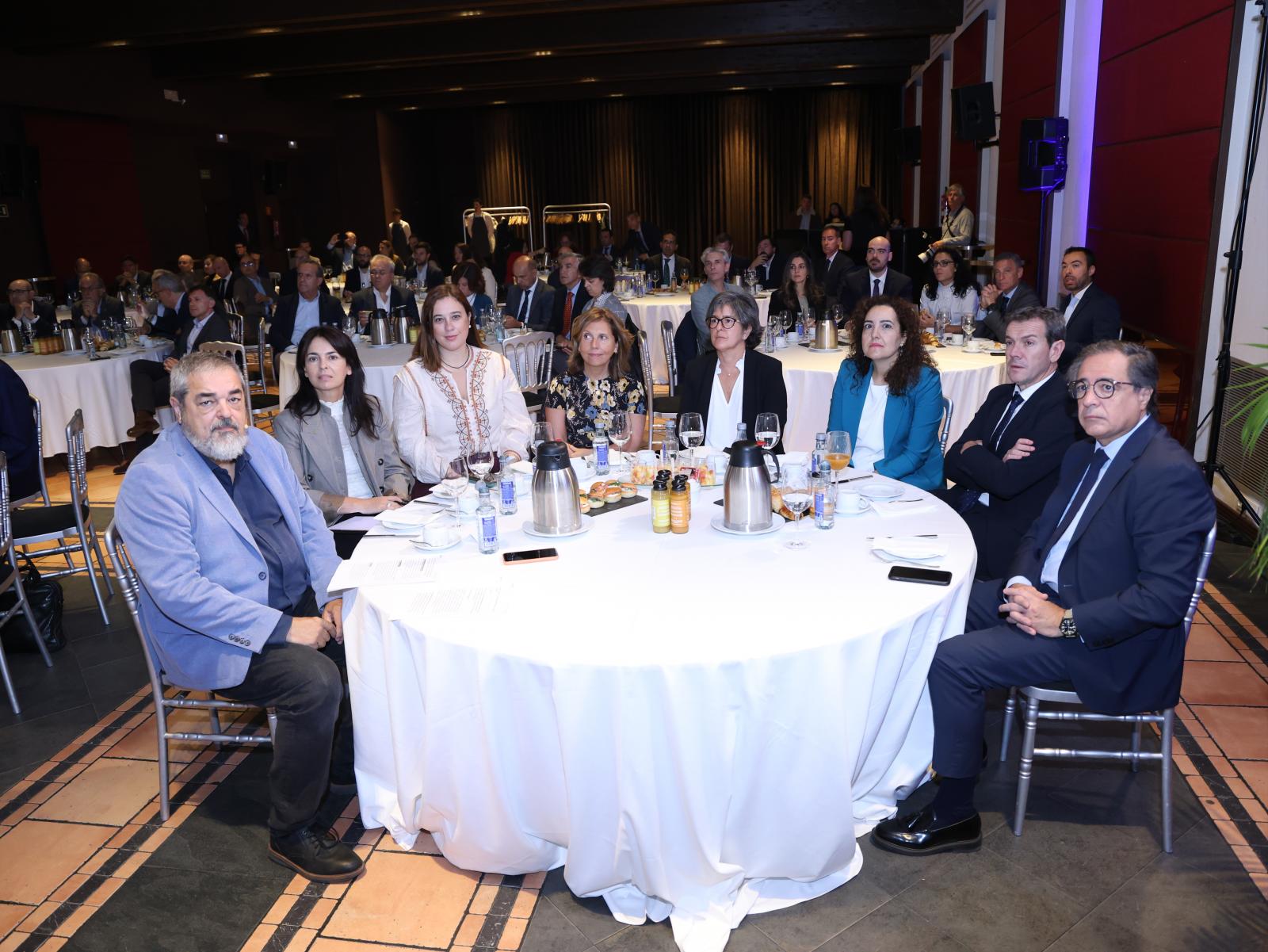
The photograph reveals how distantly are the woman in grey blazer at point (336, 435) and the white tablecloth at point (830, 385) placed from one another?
97.4 inches

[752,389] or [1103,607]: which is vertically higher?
[752,389]

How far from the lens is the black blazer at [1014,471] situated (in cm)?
328

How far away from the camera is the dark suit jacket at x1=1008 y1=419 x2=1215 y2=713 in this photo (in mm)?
2281

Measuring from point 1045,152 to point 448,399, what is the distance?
18.3 feet

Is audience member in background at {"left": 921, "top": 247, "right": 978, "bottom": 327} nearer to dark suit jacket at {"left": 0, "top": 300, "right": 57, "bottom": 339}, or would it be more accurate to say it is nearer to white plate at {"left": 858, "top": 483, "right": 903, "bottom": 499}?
white plate at {"left": 858, "top": 483, "right": 903, "bottom": 499}

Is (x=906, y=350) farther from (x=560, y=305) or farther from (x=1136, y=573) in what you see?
(x=560, y=305)

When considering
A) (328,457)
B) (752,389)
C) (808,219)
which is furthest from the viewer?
(808,219)

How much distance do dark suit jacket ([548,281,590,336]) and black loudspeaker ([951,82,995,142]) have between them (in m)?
4.65

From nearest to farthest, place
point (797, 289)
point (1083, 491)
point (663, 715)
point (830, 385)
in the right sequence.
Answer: point (663, 715) < point (1083, 491) < point (830, 385) < point (797, 289)

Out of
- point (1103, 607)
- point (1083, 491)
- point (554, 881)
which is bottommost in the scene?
point (554, 881)

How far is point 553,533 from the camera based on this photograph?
2797 mm

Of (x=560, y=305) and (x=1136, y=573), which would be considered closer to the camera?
(x=1136, y=573)

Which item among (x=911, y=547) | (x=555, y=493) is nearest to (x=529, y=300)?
(x=555, y=493)

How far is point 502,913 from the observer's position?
237 cm
